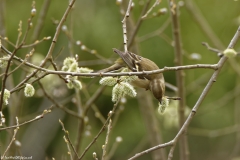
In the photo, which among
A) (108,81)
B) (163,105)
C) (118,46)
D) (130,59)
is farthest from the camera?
(118,46)

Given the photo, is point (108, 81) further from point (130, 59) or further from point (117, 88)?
point (130, 59)

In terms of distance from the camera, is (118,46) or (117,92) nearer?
(117,92)

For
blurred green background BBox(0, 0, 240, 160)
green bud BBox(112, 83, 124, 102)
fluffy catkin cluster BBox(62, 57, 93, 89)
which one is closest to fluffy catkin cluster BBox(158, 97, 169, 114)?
green bud BBox(112, 83, 124, 102)

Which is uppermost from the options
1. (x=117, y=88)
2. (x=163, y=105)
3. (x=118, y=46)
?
(x=118, y=46)

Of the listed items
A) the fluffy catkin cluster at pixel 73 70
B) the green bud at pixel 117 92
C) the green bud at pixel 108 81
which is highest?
the fluffy catkin cluster at pixel 73 70

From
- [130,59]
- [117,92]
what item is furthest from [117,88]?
[130,59]

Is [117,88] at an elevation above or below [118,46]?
below

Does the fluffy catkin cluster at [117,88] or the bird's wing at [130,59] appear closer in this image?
the fluffy catkin cluster at [117,88]

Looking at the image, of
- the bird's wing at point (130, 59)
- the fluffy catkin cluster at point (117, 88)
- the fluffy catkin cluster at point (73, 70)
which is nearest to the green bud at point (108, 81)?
the fluffy catkin cluster at point (117, 88)

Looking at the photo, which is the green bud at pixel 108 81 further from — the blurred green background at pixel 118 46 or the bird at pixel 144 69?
the blurred green background at pixel 118 46

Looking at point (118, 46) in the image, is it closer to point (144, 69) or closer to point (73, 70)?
point (144, 69)

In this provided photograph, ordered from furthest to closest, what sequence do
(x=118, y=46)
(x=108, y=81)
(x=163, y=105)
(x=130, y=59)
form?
(x=118, y=46), (x=130, y=59), (x=163, y=105), (x=108, y=81)

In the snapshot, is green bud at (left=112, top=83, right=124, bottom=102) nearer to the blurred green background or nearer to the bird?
the bird

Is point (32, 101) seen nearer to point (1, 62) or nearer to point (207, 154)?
point (207, 154)
